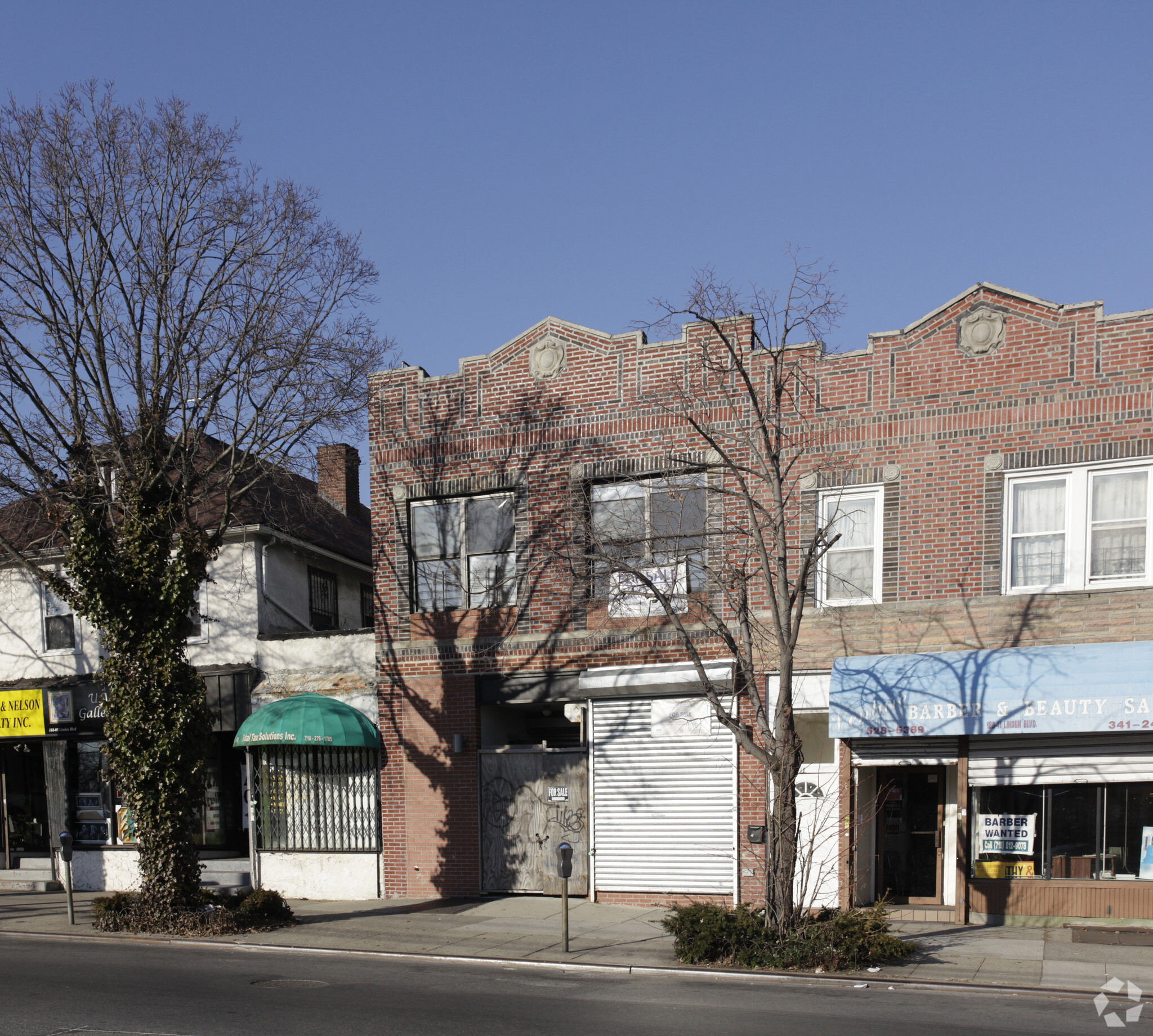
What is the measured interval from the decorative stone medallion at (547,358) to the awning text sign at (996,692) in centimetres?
618

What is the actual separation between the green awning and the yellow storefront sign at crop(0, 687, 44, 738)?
4875 millimetres

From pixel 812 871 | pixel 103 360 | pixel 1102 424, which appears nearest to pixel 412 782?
pixel 812 871

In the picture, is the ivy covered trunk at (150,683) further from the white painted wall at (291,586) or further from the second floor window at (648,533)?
the second floor window at (648,533)

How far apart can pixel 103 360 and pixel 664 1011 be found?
10.9 meters

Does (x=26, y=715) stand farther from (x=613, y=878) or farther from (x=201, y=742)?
(x=613, y=878)

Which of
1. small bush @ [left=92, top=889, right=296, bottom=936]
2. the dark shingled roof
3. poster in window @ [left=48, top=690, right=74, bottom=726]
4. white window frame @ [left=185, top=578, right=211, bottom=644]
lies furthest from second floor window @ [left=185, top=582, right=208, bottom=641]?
small bush @ [left=92, top=889, right=296, bottom=936]

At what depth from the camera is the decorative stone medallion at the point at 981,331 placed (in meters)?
15.2

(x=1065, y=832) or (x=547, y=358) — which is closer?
(x=1065, y=832)

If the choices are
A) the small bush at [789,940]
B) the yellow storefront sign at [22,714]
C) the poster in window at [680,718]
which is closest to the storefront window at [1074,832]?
the small bush at [789,940]

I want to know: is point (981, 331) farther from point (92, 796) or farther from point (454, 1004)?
point (92, 796)

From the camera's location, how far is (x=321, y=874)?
18547 millimetres

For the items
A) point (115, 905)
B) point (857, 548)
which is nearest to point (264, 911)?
point (115, 905)

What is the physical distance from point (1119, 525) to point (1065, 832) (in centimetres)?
385

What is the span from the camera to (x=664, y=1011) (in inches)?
400
